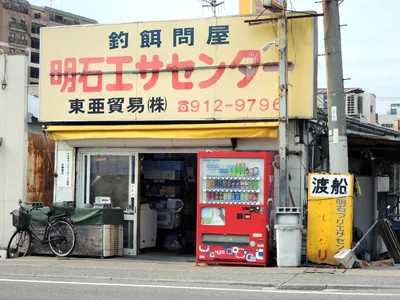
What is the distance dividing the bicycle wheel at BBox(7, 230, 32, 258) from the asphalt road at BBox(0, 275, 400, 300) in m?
4.04

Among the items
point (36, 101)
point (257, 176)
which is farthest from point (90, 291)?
point (36, 101)

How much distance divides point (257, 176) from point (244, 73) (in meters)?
2.69

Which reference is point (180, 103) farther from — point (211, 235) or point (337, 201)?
point (337, 201)

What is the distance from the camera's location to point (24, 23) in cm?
8456

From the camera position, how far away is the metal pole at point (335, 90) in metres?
13.2

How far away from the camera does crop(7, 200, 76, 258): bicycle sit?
1426cm

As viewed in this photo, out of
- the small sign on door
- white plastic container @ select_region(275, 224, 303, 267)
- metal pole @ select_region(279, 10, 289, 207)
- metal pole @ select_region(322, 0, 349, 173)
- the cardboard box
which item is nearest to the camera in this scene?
white plastic container @ select_region(275, 224, 303, 267)

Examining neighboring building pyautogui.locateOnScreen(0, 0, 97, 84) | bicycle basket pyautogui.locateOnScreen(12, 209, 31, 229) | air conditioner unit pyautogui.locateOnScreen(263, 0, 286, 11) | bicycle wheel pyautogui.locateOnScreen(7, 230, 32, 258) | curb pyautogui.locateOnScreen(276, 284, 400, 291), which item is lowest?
curb pyautogui.locateOnScreen(276, 284, 400, 291)

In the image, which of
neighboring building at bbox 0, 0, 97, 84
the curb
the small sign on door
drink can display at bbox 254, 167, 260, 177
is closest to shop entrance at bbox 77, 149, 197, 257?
the small sign on door

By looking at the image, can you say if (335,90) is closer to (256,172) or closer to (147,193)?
(256,172)

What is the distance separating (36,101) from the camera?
17.2 m

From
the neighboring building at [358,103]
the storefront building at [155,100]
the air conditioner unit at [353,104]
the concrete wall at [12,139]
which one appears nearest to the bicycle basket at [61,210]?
the storefront building at [155,100]

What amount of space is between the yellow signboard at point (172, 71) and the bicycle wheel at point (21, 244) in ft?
10.3

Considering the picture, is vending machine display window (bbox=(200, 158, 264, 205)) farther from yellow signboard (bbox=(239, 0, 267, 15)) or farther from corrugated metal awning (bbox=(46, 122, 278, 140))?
yellow signboard (bbox=(239, 0, 267, 15))
